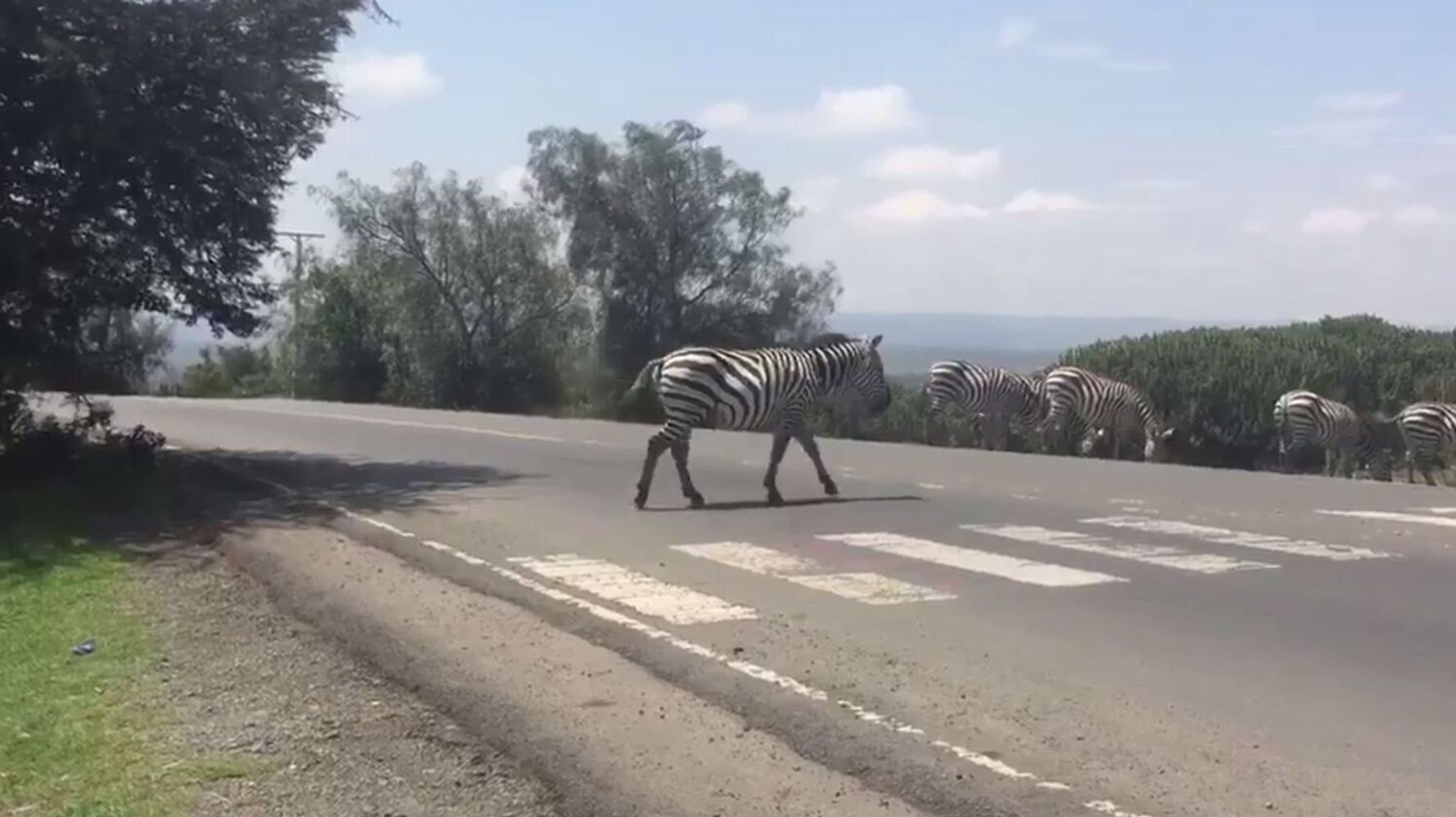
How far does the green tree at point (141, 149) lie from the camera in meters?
19.0

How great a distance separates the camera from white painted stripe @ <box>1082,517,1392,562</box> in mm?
13867

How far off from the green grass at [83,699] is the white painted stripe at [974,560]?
226 inches

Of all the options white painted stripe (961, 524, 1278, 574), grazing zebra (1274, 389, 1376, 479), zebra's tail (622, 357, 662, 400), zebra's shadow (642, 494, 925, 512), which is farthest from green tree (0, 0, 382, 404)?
grazing zebra (1274, 389, 1376, 479)

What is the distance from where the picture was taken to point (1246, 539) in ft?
48.6

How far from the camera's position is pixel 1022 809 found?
687 cm

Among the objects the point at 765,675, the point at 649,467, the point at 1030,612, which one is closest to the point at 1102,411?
the point at 649,467

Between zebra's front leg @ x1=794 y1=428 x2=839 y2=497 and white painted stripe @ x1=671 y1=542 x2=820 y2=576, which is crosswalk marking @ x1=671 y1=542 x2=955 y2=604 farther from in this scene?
zebra's front leg @ x1=794 y1=428 x2=839 y2=497

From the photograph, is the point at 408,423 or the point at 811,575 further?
the point at 408,423

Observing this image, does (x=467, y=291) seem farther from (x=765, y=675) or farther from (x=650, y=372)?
(x=765, y=675)

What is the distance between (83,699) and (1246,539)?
959 centimetres

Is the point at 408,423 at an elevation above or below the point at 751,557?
above

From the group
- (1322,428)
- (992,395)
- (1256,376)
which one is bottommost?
(1322,428)

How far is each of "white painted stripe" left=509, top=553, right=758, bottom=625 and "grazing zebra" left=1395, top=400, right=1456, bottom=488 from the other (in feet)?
58.7

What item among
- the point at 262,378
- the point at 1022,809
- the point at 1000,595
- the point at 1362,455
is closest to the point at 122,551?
the point at 1000,595
